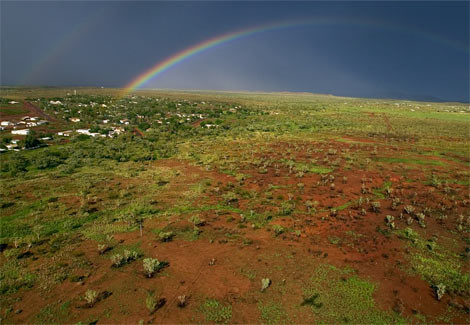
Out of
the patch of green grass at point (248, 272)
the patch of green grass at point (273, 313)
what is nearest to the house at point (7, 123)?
the patch of green grass at point (248, 272)

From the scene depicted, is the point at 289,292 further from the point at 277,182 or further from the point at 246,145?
the point at 246,145

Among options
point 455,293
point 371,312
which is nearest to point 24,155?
point 371,312

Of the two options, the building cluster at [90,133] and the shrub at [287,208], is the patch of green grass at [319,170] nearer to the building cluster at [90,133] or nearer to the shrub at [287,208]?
the shrub at [287,208]

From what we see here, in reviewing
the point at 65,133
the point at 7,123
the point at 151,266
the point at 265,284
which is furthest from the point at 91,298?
the point at 7,123

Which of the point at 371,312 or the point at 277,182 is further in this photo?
the point at 277,182

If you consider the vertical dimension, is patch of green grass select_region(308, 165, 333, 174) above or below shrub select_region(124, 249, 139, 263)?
above

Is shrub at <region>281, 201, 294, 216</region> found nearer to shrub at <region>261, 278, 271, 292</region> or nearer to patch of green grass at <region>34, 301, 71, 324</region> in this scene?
shrub at <region>261, 278, 271, 292</region>

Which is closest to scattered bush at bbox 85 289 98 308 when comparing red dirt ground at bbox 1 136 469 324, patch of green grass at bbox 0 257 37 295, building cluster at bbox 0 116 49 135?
red dirt ground at bbox 1 136 469 324
